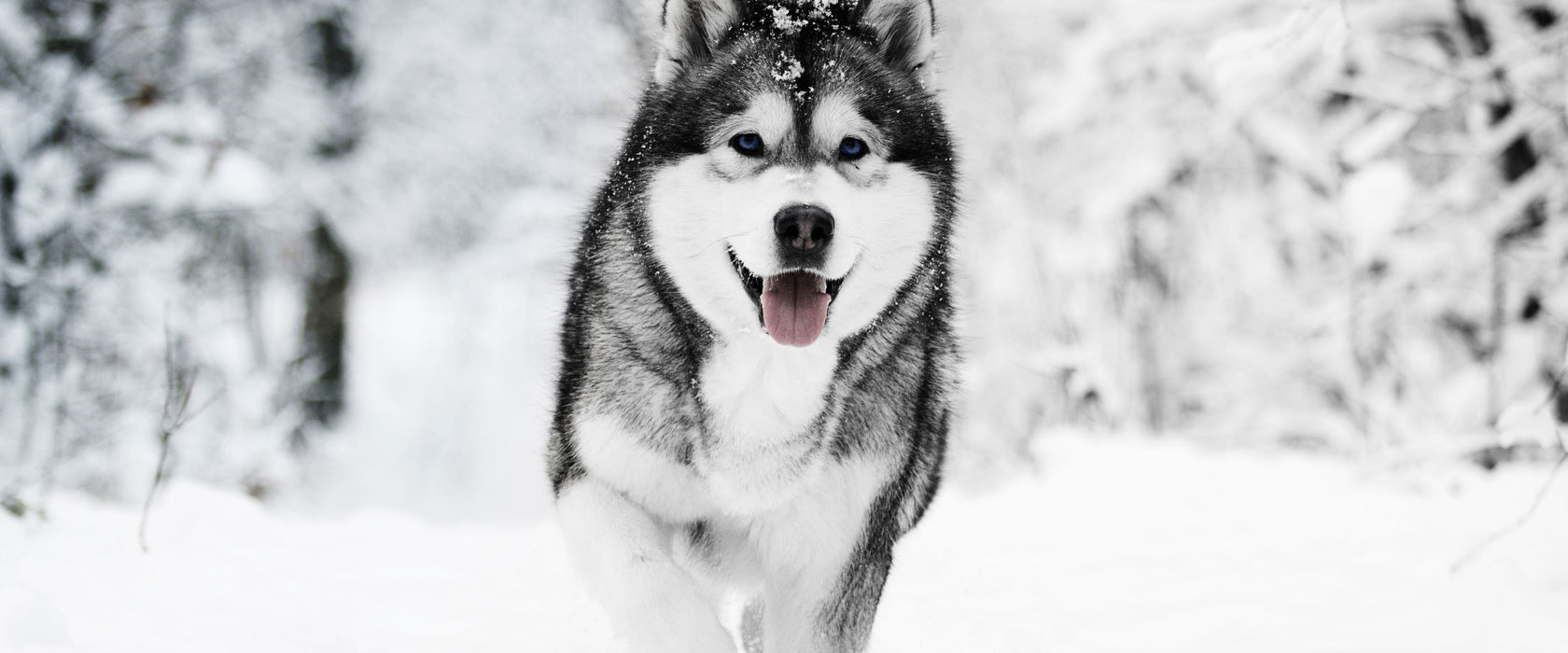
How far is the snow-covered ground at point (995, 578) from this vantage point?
2320mm

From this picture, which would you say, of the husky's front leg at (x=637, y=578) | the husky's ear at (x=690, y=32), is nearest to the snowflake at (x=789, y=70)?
the husky's ear at (x=690, y=32)

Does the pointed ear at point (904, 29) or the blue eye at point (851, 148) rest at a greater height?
the pointed ear at point (904, 29)

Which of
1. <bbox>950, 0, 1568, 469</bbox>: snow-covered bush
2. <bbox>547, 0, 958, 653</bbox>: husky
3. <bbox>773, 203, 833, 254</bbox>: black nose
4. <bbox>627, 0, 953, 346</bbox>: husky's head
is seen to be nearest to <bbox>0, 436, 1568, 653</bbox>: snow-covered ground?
<bbox>950, 0, 1568, 469</bbox>: snow-covered bush

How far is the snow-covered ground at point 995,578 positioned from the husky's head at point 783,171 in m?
1.17

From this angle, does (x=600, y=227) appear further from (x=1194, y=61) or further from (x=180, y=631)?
(x=1194, y=61)

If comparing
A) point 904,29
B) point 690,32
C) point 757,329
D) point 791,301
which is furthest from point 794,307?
point 904,29

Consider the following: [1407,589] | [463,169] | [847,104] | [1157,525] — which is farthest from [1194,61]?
[463,169]

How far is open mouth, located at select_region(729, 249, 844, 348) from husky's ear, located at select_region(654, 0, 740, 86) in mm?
538

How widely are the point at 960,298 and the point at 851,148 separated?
1.37 m

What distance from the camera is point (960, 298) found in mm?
3383

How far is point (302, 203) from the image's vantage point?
28.3 feet

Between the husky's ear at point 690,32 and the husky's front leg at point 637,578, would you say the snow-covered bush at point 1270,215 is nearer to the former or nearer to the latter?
the husky's ear at point 690,32

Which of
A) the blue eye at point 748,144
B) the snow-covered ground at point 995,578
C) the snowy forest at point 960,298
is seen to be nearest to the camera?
the blue eye at point 748,144

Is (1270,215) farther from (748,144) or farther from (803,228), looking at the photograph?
(803,228)
